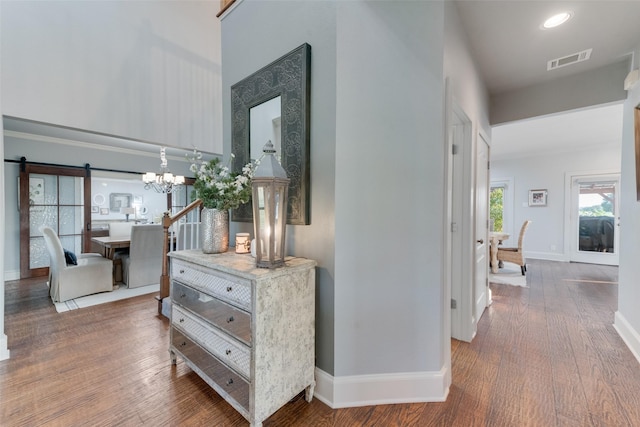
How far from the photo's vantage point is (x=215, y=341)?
1.58m

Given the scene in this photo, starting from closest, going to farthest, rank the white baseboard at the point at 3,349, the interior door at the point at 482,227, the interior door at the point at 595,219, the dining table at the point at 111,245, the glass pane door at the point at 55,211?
the white baseboard at the point at 3,349, the interior door at the point at 482,227, the dining table at the point at 111,245, the glass pane door at the point at 55,211, the interior door at the point at 595,219

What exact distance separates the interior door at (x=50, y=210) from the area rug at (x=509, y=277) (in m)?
7.46

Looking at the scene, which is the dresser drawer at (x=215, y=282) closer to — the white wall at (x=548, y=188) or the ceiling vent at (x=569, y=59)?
the ceiling vent at (x=569, y=59)

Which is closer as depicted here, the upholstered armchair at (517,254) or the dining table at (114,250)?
the dining table at (114,250)

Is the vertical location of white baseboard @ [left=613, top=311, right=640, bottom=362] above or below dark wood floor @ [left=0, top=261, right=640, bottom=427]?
above

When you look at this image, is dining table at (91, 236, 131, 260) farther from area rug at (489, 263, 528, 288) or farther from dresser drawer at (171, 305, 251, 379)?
area rug at (489, 263, 528, 288)

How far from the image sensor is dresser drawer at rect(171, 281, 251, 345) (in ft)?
4.53

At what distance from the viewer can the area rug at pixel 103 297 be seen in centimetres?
318

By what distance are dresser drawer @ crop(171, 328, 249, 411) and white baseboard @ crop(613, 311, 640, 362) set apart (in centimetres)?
299

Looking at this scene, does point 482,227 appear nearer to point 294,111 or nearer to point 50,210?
point 294,111

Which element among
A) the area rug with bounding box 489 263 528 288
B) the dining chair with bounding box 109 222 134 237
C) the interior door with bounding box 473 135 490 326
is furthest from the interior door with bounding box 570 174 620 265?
the dining chair with bounding box 109 222 134 237

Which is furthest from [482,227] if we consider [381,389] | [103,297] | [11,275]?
[11,275]

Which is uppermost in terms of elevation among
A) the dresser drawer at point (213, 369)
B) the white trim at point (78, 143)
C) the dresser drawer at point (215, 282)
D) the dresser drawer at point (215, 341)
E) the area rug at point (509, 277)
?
the white trim at point (78, 143)

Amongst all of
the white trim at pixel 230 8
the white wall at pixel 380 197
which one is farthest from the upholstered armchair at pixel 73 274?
the white wall at pixel 380 197
